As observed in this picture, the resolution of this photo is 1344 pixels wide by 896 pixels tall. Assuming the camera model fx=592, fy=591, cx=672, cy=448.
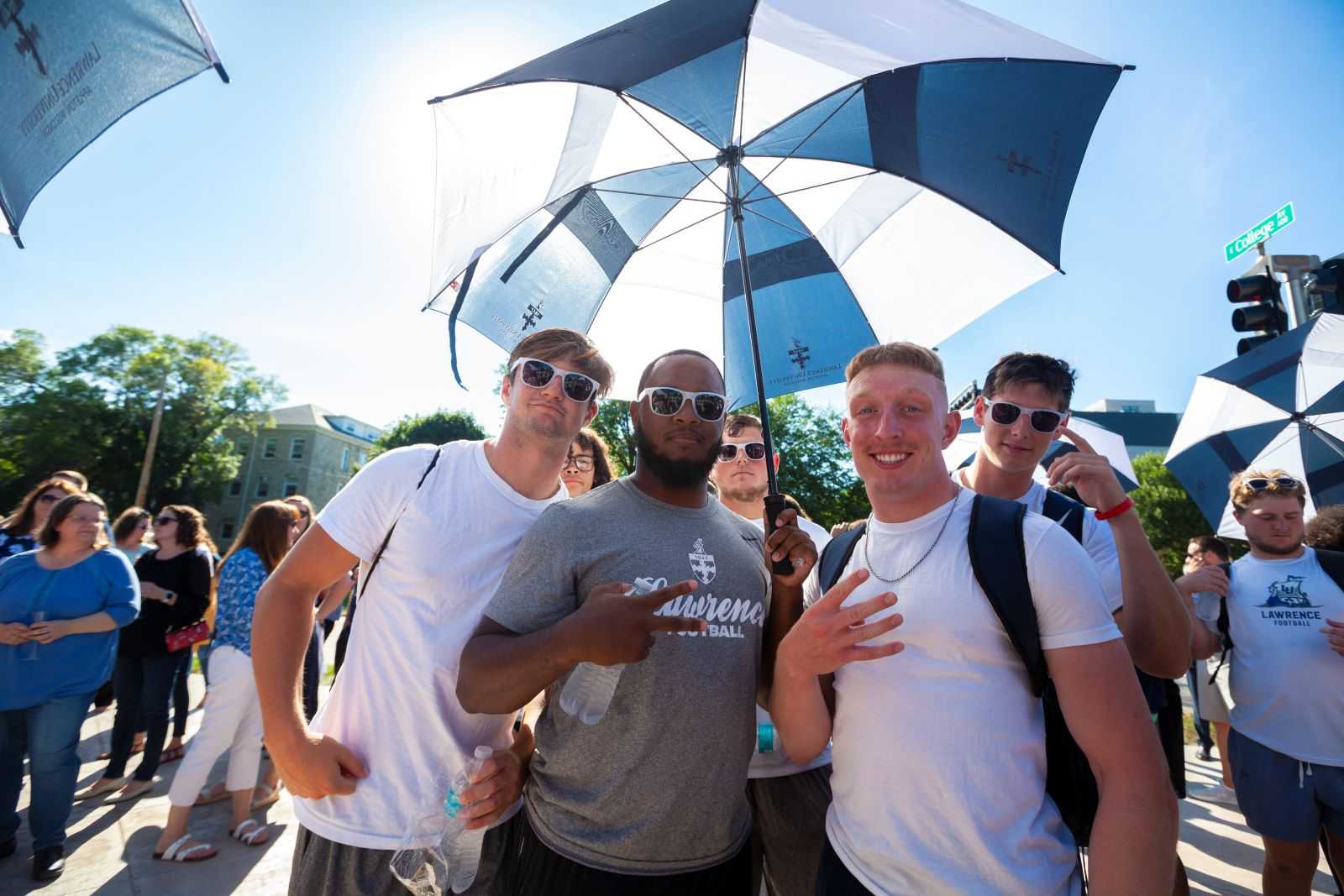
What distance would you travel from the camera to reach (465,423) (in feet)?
97.7

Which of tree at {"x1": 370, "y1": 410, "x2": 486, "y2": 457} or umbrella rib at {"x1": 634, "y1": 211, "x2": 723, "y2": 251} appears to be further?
tree at {"x1": 370, "y1": 410, "x2": 486, "y2": 457}

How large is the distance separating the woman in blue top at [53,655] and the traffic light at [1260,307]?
10.3 m

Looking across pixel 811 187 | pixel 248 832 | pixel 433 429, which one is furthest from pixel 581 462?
pixel 433 429

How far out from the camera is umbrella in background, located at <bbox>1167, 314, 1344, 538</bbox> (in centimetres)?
515

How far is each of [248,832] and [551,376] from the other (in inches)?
174

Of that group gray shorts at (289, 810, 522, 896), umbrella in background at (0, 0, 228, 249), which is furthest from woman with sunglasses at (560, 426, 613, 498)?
umbrella in background at (0, 0, 228, 249)

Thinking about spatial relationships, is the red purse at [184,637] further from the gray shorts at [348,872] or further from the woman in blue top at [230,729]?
the gray shorts at [348,872]

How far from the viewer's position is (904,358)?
70.6 inches

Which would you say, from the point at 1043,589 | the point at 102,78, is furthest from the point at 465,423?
the point at 1043,589

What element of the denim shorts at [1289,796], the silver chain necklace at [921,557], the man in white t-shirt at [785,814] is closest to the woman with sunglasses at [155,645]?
the man in white t-shirt at [785,814]

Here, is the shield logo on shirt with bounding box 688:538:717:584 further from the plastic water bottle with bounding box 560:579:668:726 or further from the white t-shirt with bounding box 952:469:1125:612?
the white t-shirt with bounding box 952:469:1125:612

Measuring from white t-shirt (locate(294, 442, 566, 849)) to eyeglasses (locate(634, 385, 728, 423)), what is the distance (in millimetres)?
568

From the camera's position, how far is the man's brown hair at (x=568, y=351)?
2262 millimetres

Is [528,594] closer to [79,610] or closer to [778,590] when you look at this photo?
[778,590]
